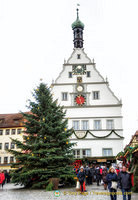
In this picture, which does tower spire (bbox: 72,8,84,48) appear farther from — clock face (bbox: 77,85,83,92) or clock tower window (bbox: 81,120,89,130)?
clock tower window (bbox: 81,120,89,130)

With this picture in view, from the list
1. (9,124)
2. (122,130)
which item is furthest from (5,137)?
(122,130)

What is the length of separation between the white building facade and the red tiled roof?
51.9ft

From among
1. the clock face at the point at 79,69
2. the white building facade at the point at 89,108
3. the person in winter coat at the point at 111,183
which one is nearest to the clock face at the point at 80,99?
the white building facade at the point at 89,108

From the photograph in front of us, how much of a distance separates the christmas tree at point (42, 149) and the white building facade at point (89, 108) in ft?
42.1

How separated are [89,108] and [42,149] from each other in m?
16.4

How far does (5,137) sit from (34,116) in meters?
29.0

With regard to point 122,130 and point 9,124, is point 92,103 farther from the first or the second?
point 9,124

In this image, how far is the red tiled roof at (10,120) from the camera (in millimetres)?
46281

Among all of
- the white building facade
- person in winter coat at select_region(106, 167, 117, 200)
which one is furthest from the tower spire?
person in winter coat at select_region(106, 167, 117, 200)

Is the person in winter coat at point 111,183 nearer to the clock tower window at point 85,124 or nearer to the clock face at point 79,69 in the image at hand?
the clock tower window at point 85,124

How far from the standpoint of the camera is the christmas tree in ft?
54.6

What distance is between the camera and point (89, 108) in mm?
32688

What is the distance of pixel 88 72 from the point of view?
34.3 metres

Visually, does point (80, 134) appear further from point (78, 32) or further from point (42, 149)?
point (78, 32)
